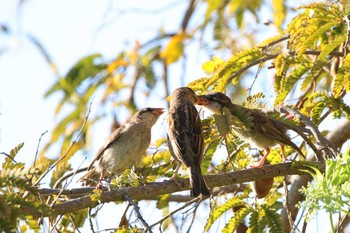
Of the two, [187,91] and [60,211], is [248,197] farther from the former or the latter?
[60,211]

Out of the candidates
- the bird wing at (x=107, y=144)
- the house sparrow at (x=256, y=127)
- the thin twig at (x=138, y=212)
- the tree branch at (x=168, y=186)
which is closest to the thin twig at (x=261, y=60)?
the house sparrow at (x=256, y=127)

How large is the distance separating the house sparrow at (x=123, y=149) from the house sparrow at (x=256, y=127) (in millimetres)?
839

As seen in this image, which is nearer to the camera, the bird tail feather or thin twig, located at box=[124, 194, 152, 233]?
thin twig, located at box=[124, 194, 152, 233]

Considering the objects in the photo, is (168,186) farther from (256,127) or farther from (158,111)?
(158,111)

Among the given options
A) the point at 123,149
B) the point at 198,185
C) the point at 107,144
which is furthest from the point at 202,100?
the point at 198,185

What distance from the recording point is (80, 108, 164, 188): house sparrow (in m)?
6.82

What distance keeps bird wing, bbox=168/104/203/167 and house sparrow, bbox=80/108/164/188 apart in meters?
0.62

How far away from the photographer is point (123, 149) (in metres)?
6.85

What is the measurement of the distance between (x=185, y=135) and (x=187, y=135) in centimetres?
3

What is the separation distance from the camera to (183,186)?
5.31 meters

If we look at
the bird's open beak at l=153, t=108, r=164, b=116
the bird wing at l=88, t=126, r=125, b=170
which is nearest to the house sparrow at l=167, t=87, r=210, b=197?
the bird wing at l=88, t=126, r=125, b=170

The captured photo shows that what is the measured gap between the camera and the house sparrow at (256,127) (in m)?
5.77

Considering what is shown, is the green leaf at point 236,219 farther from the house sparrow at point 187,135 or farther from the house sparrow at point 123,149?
the house sparrow at point 123,149

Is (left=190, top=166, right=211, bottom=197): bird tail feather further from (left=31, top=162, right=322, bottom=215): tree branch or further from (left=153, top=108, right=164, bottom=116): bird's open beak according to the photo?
(left=153, top=108, right=164, bottom=116): bird's open beak
